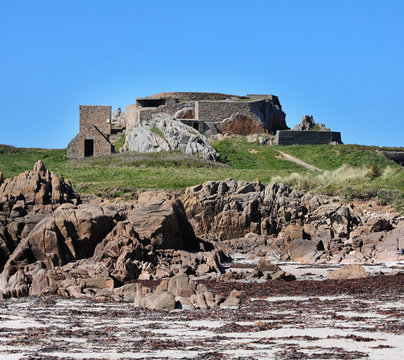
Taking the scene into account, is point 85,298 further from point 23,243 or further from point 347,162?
point 347,162

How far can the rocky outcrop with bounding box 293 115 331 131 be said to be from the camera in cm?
8074

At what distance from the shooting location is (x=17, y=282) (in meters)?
24.4

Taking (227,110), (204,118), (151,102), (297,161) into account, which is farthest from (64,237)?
(151,102)

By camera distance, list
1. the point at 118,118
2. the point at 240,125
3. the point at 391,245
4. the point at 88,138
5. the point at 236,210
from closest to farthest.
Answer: the point at 391,245, the point at 236,210, the point at 88,138, the point at 240,125, the point at 118,118

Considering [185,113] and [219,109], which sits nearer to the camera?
[185,113]

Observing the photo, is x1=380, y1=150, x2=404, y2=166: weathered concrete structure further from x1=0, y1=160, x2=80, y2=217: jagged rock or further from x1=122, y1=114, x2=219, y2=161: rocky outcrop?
x1=0, y1=160, x2=80, y2=217: jagged rock

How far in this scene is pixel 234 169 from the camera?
5931 cm

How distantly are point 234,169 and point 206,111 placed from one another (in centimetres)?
1697

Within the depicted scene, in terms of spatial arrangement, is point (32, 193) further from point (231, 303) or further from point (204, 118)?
point (204, 118)

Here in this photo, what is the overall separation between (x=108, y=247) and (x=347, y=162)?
3758 centimetres

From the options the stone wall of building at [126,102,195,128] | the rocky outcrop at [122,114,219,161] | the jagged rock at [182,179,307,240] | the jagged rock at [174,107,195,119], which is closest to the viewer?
the jagged rock at [182,179,307,240]

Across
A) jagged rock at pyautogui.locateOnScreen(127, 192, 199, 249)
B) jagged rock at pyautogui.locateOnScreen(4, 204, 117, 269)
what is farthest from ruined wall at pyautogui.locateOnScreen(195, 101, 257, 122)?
jagged rock at pyautogui.locateOnScreen(4, 204, 117, 269)

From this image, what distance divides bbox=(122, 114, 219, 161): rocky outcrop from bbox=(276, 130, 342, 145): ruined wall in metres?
9.10

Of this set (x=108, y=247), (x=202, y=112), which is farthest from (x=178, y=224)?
(x=202, y=112)
